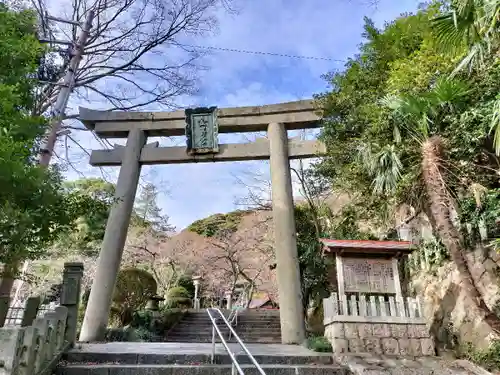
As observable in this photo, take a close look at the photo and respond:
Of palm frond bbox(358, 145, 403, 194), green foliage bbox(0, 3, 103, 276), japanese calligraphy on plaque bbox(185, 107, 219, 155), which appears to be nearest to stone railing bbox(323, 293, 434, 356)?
palm frond bbox(358, 145, 403, 194)

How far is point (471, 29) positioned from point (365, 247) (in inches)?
143

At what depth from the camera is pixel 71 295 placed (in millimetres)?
5598

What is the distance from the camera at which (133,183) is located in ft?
28.4

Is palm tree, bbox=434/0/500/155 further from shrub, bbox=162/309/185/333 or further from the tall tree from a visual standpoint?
shrub, bbox=162/309/185/333

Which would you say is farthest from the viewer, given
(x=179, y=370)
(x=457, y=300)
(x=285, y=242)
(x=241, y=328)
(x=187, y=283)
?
(x=187, y=283)

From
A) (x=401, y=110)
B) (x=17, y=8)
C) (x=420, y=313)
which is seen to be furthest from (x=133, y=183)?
(x=420, y=313)

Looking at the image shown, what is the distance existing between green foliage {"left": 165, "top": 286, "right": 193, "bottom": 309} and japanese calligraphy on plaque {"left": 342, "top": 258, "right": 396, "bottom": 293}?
9522 millimetres

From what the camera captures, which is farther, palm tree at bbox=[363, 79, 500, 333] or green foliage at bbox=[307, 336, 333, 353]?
green foliage at bbox=[307, 336, 333, 353]

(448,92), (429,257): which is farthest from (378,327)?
(448,92)

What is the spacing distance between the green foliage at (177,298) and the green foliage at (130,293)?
120 inches

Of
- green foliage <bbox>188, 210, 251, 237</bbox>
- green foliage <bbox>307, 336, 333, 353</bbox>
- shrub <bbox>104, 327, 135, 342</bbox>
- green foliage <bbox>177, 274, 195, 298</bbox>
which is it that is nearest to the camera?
green foliage <bbox>307, 336, 333, 353</bbox>

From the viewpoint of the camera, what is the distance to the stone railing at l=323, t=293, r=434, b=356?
557 centimetres

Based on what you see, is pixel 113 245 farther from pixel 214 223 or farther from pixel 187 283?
pixel 214 223

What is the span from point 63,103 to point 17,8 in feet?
4.90
